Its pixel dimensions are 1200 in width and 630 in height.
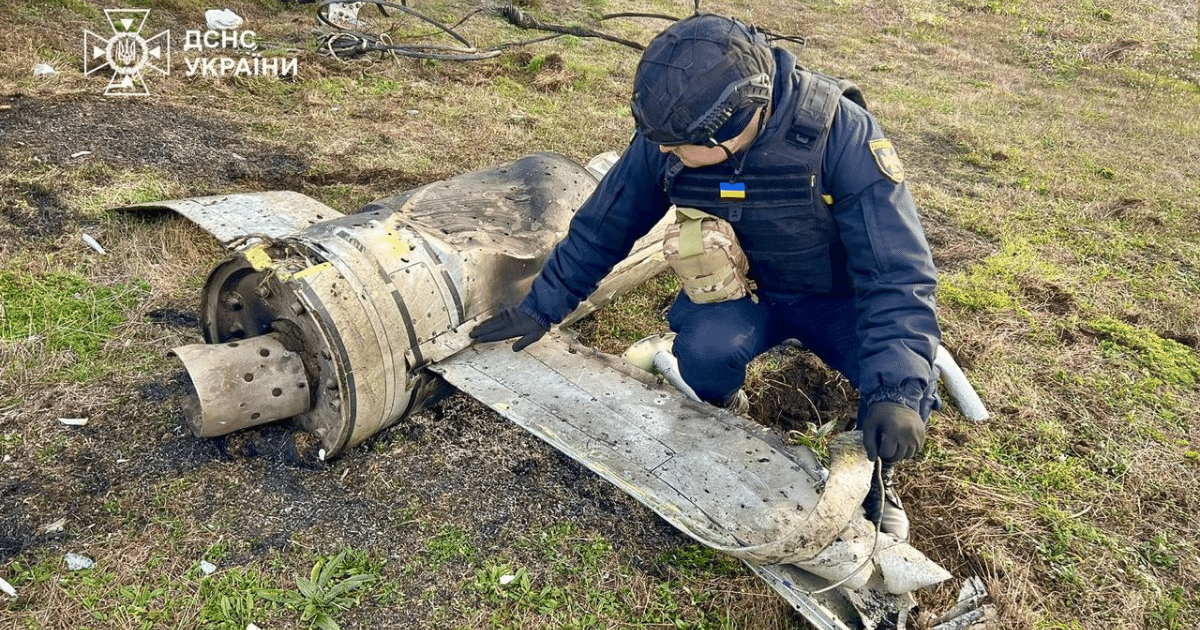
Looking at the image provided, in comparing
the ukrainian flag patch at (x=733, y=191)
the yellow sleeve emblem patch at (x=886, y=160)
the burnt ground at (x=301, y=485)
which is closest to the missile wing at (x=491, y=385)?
the burnt ground at (x=301, y=485)

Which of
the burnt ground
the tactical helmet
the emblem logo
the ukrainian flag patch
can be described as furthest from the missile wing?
the emblem logo

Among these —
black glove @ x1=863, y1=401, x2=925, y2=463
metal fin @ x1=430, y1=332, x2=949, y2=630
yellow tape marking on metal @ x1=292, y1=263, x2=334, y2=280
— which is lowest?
metal fin @ x1=430, y1=332, x2=949, y2=630

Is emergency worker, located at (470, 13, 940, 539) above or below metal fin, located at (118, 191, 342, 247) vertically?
above

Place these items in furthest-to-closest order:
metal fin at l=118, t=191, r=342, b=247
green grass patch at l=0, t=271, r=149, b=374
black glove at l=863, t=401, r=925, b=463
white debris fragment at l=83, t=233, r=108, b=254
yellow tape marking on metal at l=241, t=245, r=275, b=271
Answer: white debris fragment at l=83, t=233, r=108, b=254 → metal fin at l=118, t=191, r=342, b=247 → green grass patch at l=0, t=271, r=149, b=374 → yellow tape marking on metal at l=241, t=245, r=275, b=271 → black glove at l=863, t=401, r=925, b=463

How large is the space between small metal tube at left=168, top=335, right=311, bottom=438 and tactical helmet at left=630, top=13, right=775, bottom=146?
5.09 ft

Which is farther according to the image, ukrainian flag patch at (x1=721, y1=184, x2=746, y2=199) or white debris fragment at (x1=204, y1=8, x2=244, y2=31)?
white debris fragment at (x1=204, y1=8, x2=244, y2=31)

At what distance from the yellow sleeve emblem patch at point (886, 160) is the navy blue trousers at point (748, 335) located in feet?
1.95

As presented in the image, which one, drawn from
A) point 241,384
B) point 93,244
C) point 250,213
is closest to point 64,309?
point 93,244

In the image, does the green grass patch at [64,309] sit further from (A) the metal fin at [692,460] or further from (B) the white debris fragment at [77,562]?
(A) the metal fin at [692,460]

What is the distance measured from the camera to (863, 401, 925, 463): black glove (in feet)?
7.34

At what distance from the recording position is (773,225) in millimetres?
2721

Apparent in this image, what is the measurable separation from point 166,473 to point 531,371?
140 cm

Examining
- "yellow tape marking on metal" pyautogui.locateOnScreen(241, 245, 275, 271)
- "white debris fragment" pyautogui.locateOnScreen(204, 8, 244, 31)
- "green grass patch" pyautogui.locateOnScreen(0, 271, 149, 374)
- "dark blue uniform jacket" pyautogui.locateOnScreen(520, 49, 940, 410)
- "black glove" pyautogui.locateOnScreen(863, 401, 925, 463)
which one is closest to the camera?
"black glove" pyautogui.locateOnScreen(863, 401, 925, 463)

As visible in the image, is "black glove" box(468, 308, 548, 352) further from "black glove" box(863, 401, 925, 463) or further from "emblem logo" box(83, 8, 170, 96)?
"emblem logo" box(83, 8, 170, 96)
